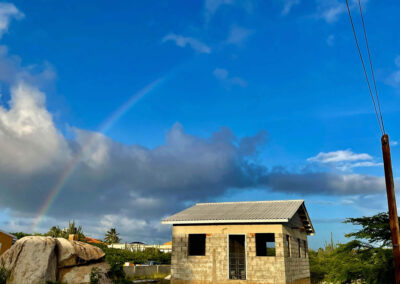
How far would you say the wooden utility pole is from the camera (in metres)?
8.61

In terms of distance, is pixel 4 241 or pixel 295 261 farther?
pixel 4 241

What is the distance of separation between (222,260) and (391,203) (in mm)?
11819

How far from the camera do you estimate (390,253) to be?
9.65 metres

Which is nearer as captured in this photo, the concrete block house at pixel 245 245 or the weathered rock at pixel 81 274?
the weathered rock at pixel 81 274

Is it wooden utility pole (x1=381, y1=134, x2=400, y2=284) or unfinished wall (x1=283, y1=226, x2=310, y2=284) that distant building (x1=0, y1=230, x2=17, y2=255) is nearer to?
unfinished wall (x1=283, y1=226, x2=310, y2=284)

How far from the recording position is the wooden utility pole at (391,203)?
8.61 m

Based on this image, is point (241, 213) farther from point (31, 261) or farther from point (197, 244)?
point (31, 261)

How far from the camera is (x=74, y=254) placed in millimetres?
15484

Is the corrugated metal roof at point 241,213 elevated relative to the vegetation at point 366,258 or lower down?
elevated

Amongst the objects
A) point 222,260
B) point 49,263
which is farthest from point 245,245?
point 49,263

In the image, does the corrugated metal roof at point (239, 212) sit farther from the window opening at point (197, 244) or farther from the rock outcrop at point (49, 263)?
the rock outcrop at point (49, 263)

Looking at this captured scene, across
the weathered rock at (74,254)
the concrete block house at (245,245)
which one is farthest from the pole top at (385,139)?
the weathered rock at (74,254)

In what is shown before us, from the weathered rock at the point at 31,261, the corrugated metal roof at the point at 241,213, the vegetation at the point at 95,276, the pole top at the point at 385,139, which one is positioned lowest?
the vegetation at the point at 95,276

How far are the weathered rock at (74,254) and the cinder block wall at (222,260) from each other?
5334 millimetres
